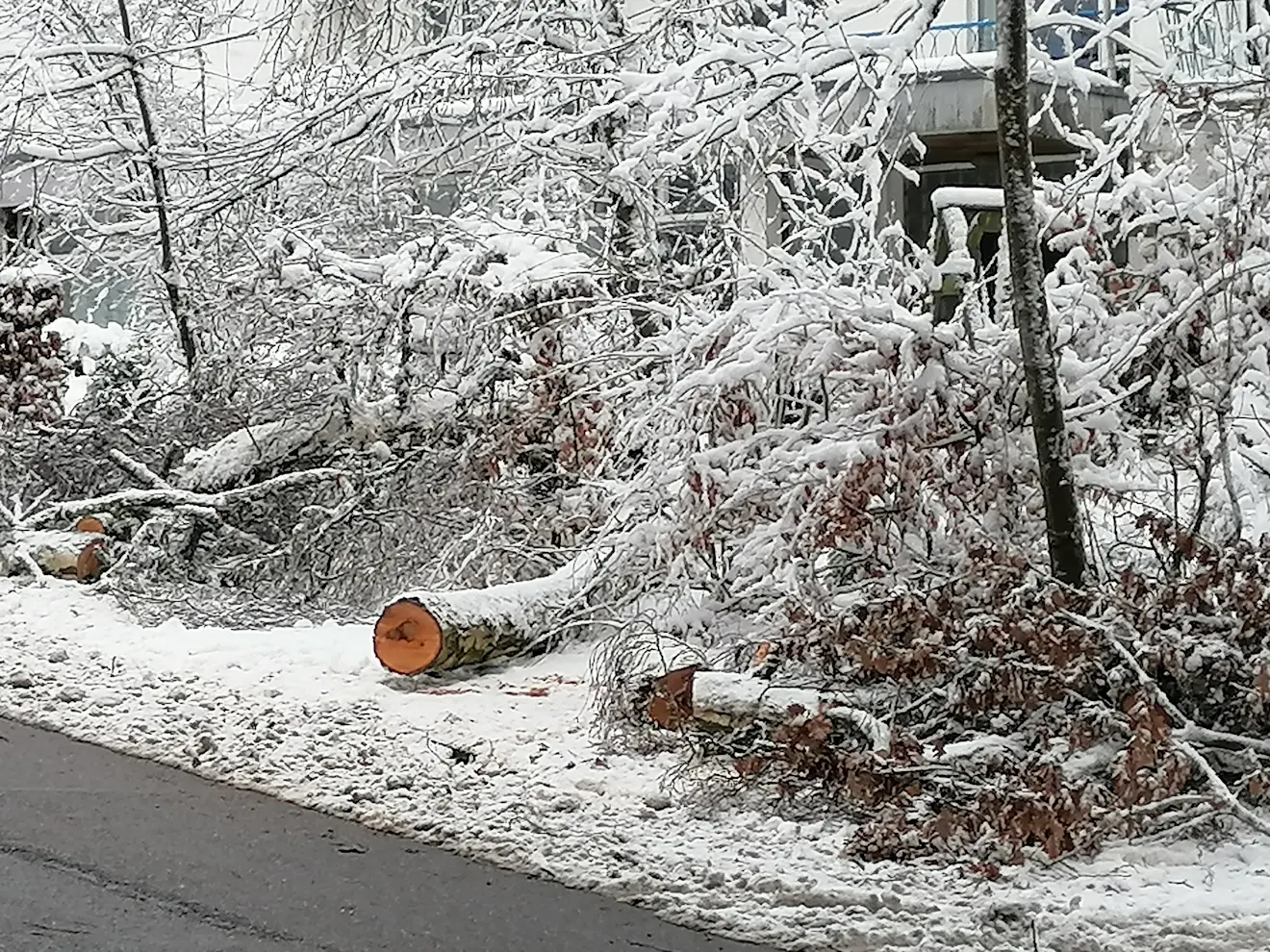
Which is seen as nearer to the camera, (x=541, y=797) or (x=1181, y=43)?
(x=541, y=797)

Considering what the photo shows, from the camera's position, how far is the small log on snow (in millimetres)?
5848

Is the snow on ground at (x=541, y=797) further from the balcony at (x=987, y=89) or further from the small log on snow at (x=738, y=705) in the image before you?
the balcony at (x=987, y=89)

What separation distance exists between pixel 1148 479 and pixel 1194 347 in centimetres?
59

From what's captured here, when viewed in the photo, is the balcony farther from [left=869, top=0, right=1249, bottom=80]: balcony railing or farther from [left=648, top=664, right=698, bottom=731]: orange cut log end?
[left=648, top=664, right=698, bottom=731]: orange cut log end

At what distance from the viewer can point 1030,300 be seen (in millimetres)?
6129

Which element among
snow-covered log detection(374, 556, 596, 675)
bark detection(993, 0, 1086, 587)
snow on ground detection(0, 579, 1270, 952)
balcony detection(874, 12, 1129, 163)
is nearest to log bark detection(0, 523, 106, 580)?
snow on ground detection(0, 579, 1270, 952)

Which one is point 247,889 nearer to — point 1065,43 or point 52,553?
point 1065,43

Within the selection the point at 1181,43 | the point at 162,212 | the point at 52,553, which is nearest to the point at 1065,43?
the point at 1181,43

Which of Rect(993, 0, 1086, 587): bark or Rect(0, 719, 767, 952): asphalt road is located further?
Rect(993, 0, 1086, 587): bark

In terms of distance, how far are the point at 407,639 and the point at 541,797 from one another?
6.29 ft

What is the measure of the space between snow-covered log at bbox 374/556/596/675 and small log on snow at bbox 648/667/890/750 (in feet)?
4.83

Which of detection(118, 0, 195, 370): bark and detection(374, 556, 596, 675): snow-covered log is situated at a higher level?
detection(118, 0, 195, 370): bark

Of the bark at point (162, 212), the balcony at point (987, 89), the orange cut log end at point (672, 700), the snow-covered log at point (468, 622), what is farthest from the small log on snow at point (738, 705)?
the bark at point (162, 212)

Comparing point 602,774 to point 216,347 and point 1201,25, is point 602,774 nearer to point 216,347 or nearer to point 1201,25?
point 1201,25
